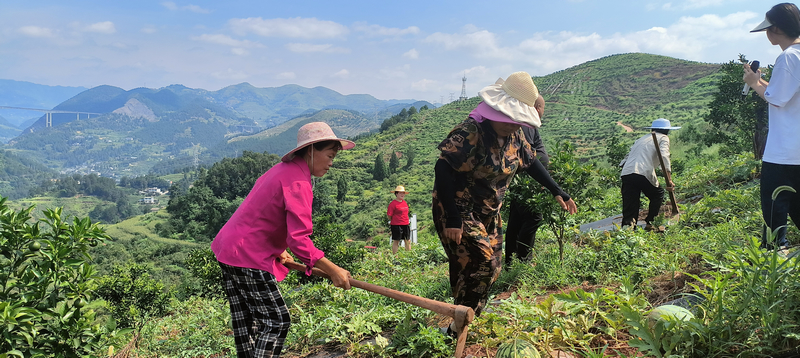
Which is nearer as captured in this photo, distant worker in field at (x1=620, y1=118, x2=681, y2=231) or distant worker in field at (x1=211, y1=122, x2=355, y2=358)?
distant worker in field at (x1=211, y1=122, x2=355, y2=358)

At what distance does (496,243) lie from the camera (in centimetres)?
311

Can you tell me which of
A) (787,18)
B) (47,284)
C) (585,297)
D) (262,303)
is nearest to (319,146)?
(262,303)

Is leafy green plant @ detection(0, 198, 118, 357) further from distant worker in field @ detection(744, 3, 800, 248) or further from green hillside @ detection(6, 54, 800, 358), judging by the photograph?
distant worker in field @ detection(744, 3, 800, 248)

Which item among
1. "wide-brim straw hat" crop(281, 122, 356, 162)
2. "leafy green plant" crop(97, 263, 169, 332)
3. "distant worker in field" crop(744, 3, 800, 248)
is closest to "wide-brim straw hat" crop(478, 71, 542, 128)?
"wide-brim straw hat" crop(281, 122, 356, 162)

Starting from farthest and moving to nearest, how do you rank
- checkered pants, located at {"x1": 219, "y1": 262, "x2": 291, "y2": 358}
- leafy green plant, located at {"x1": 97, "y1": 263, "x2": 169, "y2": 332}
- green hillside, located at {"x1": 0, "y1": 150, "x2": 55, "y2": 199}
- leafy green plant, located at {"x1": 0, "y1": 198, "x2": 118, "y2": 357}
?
green hillside, located at {"x1": 0, "y1": 150, "x2": 55, "y2": 199} < leafy green plant, located at {"x1": 97, "y1": 263, "x2": 169, "y2": 332} < checkered pants, located at {"x1": 219, "y1": 262, "x2": 291, "y2": 358} < leafy green plant, located at {"x1": 0, "y1": 198, "x2": 118, "y2": 357}

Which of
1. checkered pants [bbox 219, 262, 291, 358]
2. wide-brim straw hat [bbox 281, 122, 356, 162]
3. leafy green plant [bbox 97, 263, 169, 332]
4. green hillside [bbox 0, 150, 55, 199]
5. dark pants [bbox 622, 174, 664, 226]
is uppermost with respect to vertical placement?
wide-brim straw hat [bbox 281, 122, 356, 162]

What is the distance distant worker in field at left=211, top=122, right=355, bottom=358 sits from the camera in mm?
2539

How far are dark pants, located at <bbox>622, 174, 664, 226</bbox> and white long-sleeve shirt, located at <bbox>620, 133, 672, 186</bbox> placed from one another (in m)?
0.07

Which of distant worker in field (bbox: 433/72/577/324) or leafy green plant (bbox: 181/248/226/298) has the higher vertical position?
distant worker in field (bbox: 433/72/577/324)

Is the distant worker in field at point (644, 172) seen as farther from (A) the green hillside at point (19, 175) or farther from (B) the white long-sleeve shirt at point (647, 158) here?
(A) the green hillside at point (19, 175)

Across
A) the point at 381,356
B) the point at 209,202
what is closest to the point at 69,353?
the point at 381,356

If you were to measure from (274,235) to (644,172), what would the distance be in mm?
A: 4685

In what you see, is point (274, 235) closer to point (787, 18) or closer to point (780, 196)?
point (780, 196)

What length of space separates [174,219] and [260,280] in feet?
225
